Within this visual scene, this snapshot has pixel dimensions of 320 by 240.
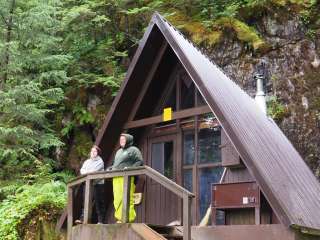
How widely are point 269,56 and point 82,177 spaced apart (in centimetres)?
893

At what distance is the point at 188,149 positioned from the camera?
36.0ft

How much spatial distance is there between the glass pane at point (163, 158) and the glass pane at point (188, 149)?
39cm

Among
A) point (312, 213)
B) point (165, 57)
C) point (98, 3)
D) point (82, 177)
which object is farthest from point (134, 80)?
point (98, 3)

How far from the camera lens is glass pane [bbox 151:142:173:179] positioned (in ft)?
36.9

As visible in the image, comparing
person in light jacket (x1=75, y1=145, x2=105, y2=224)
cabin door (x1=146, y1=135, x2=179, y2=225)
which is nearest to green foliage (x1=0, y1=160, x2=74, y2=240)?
person in light jacket (x1=75, y1=145, x2=105, y2=224)

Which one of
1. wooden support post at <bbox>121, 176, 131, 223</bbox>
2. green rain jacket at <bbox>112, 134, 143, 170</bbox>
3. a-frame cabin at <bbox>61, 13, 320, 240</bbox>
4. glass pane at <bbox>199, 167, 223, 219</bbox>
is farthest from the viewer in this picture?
glass pane at <bbox>199, 167, 223, 219</bbox>

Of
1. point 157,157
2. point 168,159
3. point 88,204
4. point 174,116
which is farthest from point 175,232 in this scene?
point 174,116

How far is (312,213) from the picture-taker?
930 cm

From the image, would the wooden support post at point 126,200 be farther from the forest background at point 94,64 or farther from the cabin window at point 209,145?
the forest background at point 94,64

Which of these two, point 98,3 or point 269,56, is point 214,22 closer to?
point 269,56

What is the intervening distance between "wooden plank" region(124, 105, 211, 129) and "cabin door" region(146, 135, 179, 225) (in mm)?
444

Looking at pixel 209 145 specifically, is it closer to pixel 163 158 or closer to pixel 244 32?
pixel 163 158

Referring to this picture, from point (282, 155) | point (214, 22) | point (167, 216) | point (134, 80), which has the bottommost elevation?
point (167, 216)

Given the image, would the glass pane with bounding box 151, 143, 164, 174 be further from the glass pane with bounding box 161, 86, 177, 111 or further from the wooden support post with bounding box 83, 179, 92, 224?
the wooden support post with bounding box 83, 179, 92, 224
